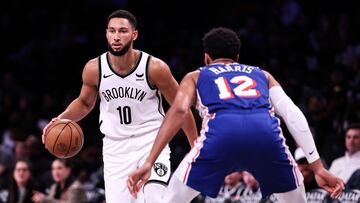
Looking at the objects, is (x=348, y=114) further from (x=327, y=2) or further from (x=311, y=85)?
(x=327, y=2)

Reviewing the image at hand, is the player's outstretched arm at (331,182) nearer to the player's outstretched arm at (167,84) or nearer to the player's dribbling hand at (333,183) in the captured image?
the player's dribbling hand at (333,183)

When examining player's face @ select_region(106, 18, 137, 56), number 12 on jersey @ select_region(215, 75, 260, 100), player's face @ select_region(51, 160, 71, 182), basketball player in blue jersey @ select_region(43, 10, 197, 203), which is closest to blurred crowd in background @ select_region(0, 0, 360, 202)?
player's face @ select_region(51, 160, 71, 182)

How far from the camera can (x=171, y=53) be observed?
1493 centimetres

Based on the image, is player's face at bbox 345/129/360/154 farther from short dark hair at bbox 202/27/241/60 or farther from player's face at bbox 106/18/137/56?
short dark hair at bbox 202/27/241/60

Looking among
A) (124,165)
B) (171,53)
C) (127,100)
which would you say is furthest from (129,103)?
(171,53)

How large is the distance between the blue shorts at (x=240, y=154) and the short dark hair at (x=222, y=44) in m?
0.48

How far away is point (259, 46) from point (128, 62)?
7.22 metres

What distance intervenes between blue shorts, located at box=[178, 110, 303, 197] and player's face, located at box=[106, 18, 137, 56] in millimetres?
1447

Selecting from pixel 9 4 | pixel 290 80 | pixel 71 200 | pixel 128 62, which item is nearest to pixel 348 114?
pixel 290 80

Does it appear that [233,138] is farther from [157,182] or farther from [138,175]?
[157,182]

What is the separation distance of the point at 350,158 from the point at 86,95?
3864 mm

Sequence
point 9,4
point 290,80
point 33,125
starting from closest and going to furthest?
point 290,80
point 33,125
point 9,4

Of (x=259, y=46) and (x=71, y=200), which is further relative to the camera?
(x=259, y=46)

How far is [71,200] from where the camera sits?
8.59m
